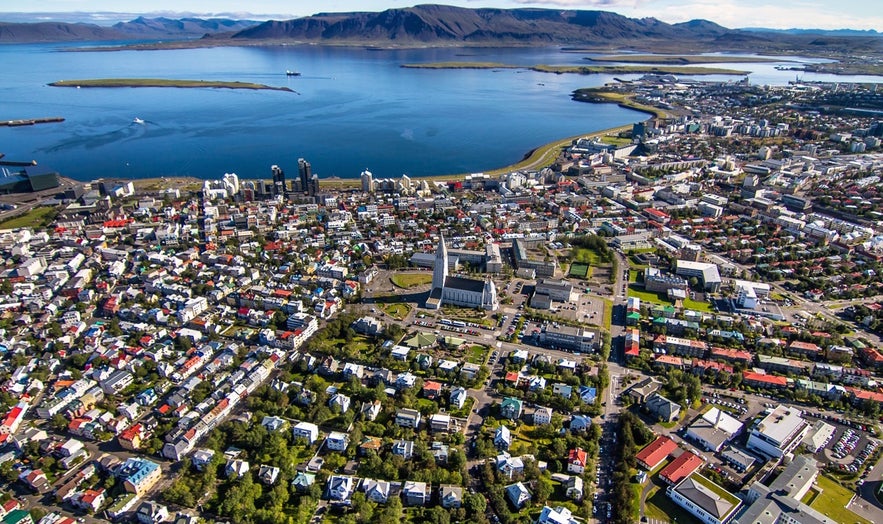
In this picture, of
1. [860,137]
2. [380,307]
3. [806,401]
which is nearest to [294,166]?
[380,307]

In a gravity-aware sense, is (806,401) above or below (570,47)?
below

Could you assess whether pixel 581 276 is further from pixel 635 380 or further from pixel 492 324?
pixel 635 380

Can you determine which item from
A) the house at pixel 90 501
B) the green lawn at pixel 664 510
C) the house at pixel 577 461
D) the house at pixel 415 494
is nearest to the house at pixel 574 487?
the house at pixel 577 461

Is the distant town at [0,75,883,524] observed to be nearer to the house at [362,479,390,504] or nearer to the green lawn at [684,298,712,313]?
the house at [362,479,390,504]

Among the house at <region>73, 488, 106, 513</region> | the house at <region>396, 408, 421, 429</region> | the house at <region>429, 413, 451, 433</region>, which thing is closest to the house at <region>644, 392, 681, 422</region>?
the house at <region>429, 413, 451, 433</region>

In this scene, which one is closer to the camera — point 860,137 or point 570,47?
point 860,137

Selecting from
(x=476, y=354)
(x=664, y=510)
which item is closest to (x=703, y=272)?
(x=476, y=354)

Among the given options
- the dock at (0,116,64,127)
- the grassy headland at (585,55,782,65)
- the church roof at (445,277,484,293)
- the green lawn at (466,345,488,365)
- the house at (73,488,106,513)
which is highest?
the grassy headland at (585,55,782,65)

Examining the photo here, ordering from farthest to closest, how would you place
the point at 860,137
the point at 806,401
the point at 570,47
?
the point at 570,47 < the point at 860,137 < the point at 806,401
